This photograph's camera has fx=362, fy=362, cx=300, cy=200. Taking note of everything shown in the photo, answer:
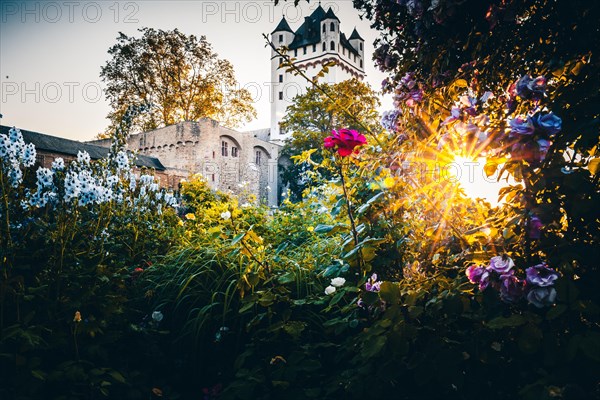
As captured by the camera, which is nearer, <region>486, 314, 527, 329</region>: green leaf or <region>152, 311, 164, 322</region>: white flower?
<region>486, 314, 527, 329</region>: green leaf

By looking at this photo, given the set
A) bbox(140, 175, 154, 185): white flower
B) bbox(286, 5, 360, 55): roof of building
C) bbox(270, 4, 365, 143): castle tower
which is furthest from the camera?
bbox(286, 5, 360, 55): roof of building

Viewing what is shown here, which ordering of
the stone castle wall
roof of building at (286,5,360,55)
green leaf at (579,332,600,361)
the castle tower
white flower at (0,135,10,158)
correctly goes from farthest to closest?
roof of building at (286,5,360,55) → the castle tower → the stone castle wall → white flower at (0,135,10,158) → green leaf at (579,332,600,361)

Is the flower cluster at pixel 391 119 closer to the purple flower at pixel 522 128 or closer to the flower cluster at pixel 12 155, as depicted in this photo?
the purple flower at pixel 522 128

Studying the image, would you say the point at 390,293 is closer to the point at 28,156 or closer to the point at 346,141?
the point at 346,141

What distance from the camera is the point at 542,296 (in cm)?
101

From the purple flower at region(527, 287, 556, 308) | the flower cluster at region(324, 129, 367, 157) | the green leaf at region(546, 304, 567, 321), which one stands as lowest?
the green leaf at region(546, 304, 567, 321)

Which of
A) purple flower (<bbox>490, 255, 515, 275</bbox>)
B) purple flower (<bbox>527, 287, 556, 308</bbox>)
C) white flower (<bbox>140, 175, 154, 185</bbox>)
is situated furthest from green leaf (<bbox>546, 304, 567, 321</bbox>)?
white flower (<bbox>140, 175, 154, 185</bbox>)

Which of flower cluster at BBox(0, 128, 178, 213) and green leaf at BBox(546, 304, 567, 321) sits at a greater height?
flower cluster at BBox(0, 128, 178, 213)

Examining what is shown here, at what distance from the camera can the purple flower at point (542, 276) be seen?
102 centimetres

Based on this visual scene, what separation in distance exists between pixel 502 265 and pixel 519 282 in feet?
0.27

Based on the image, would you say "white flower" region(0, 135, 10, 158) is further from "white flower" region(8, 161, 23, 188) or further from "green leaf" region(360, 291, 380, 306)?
"green leaf" region(360, 291, 380, 306)

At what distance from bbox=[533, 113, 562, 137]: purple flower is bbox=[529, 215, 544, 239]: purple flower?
0.25 meters

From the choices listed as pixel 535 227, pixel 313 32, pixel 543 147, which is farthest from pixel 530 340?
pixel 313 32

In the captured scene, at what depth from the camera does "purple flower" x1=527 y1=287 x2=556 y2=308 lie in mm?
1006
